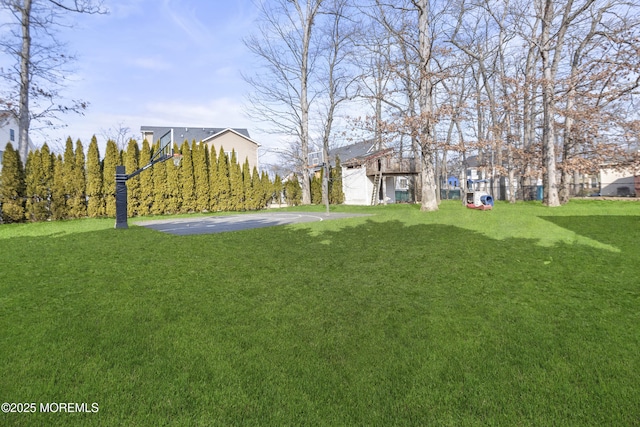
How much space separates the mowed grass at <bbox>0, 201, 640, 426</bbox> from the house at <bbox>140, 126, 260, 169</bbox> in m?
28.4

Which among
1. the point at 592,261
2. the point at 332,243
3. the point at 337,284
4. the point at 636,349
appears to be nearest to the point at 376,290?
the point at 337,284

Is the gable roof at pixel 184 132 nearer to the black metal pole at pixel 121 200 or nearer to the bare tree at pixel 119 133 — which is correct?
the bare tree at pixel 119 133

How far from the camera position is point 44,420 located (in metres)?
1.76

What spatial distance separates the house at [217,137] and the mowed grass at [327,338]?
28.4m

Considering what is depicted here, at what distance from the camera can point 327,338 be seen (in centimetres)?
272

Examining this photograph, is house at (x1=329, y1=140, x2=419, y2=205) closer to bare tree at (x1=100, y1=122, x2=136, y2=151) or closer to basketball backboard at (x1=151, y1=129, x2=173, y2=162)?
basketball backboard at (x1=151, y1=129, x2=173, y2=162)

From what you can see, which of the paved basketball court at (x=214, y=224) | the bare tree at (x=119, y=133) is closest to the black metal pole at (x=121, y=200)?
the paved basketball court at (x=214, y=224)

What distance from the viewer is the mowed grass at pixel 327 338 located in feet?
6.21

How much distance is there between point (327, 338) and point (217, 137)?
32162mm

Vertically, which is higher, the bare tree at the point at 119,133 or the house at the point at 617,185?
the bare tree at the point at 119,133

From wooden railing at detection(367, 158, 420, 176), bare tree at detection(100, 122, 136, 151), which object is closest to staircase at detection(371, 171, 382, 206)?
wooden railing at detection(367, 158, 420, 176)

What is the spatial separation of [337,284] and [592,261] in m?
3.68

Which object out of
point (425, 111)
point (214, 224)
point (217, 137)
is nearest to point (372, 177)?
point (425, 111)

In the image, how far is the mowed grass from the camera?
1.89 meters
